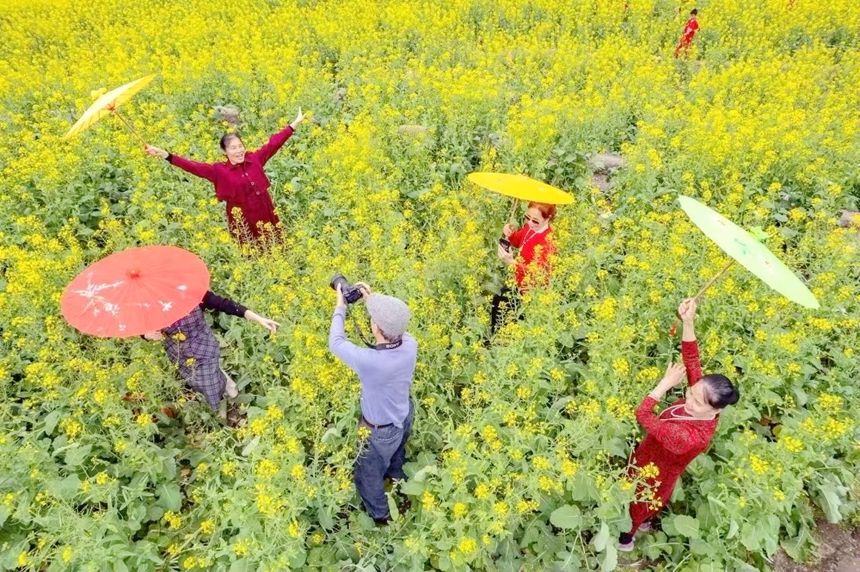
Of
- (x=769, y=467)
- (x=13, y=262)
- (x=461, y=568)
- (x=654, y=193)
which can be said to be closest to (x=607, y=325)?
(x=769, y=467)

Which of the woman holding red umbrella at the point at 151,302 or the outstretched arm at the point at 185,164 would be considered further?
the outstretched arm at the point at 185,164

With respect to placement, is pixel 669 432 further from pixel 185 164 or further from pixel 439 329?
pixel 185 164

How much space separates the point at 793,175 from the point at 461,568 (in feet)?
21.1

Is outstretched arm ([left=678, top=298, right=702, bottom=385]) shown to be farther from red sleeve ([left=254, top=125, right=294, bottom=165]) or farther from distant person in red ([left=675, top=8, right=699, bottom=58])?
distant person in red ([left=675, top=8, right=699, bottom=58])

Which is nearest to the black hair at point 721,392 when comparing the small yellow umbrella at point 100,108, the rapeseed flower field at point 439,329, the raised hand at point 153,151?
the rapeseed flower field at point 439,329

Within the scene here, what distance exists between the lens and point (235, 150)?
4992 mm

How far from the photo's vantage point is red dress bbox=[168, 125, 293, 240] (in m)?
5.06

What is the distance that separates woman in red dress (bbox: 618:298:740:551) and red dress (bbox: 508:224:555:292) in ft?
4.26

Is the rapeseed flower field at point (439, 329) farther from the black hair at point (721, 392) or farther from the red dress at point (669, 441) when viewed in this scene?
the black hair at point (721, 392)

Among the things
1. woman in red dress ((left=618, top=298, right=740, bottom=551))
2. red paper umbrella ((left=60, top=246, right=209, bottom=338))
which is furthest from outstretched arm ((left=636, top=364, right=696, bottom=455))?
red paper umbrella ((left=60, top=246, right=209, bottom=338))

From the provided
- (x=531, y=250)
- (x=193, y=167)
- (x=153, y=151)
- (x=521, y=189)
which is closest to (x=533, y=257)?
(x=531, y=250)

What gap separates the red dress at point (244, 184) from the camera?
5.06m

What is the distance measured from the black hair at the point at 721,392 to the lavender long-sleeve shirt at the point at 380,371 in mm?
1693

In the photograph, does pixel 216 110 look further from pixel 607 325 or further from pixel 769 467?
pixel 769 467
